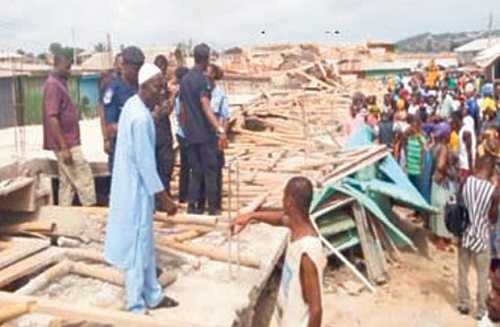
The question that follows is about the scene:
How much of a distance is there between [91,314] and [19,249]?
1.71m

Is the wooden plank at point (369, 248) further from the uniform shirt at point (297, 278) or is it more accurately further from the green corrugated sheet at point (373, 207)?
the uniform shirt at point (297, 278)

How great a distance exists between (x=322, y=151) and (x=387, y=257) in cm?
304

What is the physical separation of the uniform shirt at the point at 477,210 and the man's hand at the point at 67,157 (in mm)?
3798

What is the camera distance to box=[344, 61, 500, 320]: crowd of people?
7176 millimetres

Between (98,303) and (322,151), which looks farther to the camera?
(322,151)

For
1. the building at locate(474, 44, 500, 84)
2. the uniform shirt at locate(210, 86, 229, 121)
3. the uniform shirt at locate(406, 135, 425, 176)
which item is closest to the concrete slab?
the uniform shirt at locate(210, 86, 229, 121)

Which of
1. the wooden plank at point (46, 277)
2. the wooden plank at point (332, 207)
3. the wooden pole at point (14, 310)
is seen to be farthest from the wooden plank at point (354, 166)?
the wooden pole at point (14, 310)

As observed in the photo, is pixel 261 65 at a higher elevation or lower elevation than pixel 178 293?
higher

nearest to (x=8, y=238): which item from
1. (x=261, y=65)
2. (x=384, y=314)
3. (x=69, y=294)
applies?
(x=69, y=294)

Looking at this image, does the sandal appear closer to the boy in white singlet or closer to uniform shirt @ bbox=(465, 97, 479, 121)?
the boy in white singlet

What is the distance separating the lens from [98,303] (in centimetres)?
520

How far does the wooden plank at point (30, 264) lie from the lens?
5520 mm

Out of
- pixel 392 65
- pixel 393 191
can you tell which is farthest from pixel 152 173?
pixel 392 65

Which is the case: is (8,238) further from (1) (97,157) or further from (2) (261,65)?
(2) (261,65)
